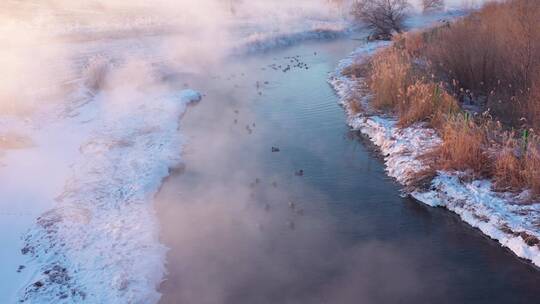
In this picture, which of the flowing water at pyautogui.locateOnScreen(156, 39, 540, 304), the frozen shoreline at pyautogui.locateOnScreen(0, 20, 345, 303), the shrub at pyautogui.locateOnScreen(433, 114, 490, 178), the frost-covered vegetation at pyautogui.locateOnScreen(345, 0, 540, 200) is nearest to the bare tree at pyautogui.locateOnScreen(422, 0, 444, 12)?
the frost-covered vegetation at pyautogui.locateOnScreen(345, 0, 540, 200)

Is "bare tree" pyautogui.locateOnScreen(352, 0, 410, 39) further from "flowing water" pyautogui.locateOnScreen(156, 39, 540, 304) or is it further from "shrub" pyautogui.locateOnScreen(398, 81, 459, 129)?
"shrub" pyautogui.locateOnScreen(398, 81, 459, 129)

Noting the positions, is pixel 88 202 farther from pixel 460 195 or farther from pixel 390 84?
pixel 390 84

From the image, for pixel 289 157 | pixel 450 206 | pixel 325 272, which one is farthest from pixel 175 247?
pixel 450 206

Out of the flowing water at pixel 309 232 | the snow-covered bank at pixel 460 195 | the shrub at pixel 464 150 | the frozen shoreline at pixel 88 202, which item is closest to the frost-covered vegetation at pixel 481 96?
the shrub at pixel 464 150

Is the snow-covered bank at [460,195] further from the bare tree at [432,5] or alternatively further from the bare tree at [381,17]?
the bare tree at [432,5]

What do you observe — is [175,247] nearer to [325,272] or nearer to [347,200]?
[325,272]

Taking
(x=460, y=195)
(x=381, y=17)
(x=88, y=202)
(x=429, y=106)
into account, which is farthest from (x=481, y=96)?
(x=381, y=17)
